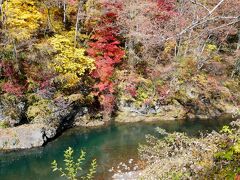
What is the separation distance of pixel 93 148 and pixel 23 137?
12.8 ft

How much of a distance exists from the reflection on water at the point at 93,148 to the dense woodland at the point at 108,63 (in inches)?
Answer: 65.6

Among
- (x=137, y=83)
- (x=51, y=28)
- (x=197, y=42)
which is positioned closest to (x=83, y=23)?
(x=51, y=28)

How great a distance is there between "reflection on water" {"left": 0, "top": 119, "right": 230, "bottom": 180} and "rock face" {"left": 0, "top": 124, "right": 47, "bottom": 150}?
53cm

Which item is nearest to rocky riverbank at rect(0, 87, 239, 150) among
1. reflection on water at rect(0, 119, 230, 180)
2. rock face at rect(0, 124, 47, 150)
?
rock face at rect(0, 124, 47, 150)

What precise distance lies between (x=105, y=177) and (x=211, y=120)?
1285cm

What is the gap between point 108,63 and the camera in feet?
80.9

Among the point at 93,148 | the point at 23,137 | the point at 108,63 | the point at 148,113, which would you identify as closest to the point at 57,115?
the point at 23,137

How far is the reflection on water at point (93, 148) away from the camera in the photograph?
15.7m

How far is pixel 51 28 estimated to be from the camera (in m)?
24.9

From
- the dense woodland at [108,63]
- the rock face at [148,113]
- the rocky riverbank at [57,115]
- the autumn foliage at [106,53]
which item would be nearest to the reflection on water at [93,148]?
the rocky riverbank at [57,115]

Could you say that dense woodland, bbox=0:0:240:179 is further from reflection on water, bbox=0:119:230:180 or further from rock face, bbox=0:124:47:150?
reflection on water, bbox=0:119:230:180

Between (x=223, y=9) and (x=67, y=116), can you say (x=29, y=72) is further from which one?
(x=223, y=9)

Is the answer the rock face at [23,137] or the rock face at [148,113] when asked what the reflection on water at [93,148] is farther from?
the rock face at [148,113]

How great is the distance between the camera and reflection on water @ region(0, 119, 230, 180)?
15742 mm
